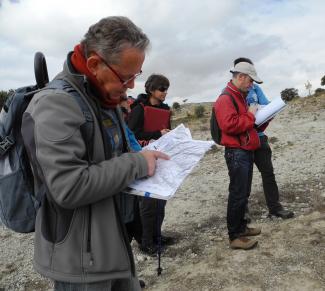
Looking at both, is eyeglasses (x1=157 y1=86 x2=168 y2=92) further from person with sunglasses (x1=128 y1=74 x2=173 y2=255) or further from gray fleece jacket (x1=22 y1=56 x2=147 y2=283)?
gray fleece jacket (x1=22 y1=56 x2=147 y2=283)

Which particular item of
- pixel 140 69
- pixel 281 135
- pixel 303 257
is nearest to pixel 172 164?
pixel 140 69

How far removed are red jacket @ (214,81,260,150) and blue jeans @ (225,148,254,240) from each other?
3.9 inches

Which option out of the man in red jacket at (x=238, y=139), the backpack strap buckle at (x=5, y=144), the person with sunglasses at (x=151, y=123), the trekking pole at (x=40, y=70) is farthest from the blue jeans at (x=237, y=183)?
the backpack strap buckle at (x=5, y=144)

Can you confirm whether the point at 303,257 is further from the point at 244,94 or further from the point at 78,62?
the point at 78,62

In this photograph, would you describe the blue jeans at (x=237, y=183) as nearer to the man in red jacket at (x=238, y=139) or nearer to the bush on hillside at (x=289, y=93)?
the man in red jacket at (x=238, y=139)

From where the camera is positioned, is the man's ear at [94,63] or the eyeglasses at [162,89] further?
the eyeglasses at [162,89]

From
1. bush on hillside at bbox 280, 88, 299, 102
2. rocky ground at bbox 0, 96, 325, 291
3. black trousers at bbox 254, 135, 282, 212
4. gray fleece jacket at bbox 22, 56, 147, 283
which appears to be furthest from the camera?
bush on hillside at bbox 280, 88, 299, 102

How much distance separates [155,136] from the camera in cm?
426

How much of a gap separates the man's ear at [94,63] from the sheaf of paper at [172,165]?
0.54m

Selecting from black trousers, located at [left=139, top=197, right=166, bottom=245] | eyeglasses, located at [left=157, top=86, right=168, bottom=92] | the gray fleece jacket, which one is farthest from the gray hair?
black trousers, located at [left=139, top=197, right=166, bottom=245]

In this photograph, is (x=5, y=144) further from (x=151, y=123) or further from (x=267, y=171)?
(x=267, y=171)

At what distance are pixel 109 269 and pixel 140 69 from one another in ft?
2.94

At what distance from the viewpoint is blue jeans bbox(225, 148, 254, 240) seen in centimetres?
415

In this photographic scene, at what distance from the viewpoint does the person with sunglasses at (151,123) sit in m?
4.27
